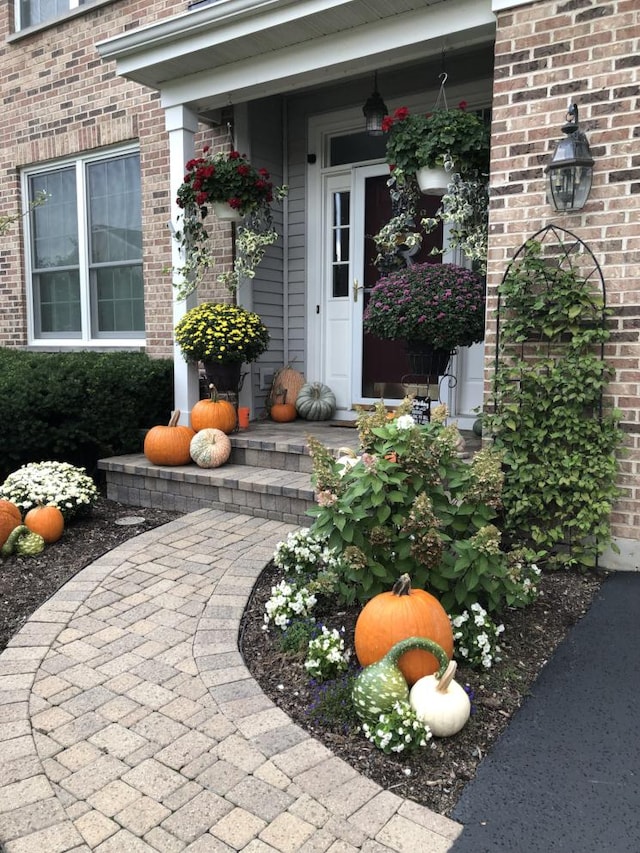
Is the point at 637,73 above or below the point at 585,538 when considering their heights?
above

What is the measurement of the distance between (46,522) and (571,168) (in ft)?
11.3

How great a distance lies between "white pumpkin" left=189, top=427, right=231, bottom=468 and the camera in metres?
4.76

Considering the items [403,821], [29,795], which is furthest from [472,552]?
[29,795]

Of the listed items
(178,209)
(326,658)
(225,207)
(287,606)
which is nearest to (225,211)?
(225,207)

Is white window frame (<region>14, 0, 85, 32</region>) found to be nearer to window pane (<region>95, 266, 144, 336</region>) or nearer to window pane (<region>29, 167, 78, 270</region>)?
window pane (<region>29, 167, 78, 270</region>)

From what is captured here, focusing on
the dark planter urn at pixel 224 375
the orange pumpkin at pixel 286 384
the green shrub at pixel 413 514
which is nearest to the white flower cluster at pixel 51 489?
the dark planter urn at pixel 224 375

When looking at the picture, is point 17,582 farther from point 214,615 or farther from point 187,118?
point 187,118

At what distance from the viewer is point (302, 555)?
321 centimetres

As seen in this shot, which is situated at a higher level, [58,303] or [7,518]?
[58,303]

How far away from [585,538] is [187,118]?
420cm

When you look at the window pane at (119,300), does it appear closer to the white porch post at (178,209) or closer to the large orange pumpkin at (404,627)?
the white porch post at (178,209)

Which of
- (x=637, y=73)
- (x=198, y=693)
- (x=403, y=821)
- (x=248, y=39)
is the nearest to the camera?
(x=403, y=821)

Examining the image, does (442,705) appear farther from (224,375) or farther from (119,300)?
(119,300)

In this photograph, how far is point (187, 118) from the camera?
202 inches
